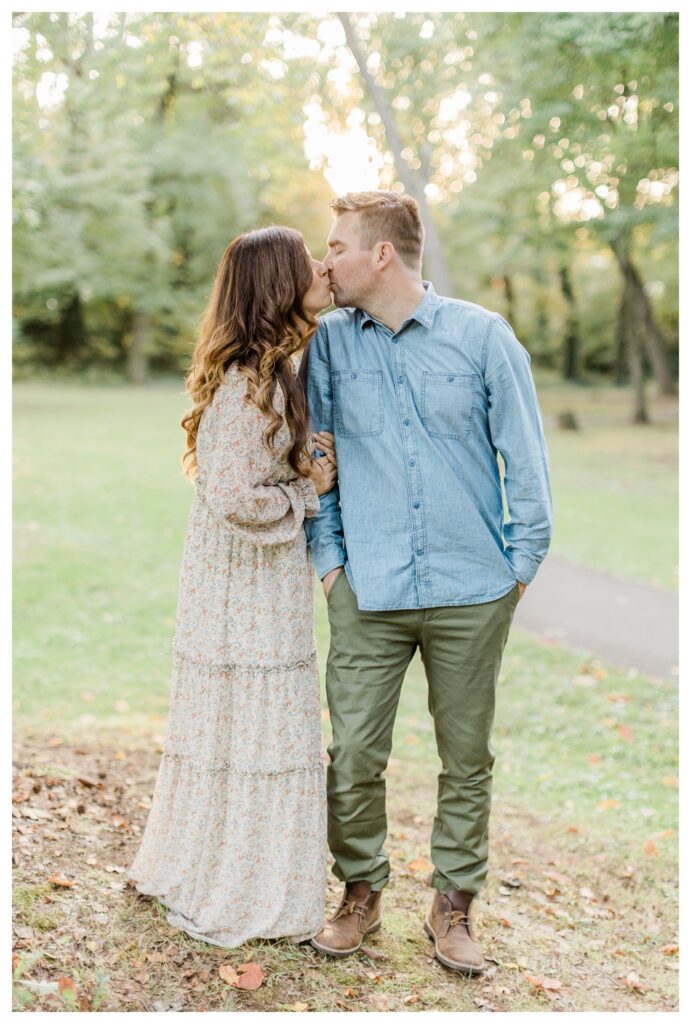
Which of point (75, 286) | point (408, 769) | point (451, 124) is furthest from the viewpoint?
point (75, 286)

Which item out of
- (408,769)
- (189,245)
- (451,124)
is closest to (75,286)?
(189,245)

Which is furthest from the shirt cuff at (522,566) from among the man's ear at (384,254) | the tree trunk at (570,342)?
the tree trunk at (570,342)

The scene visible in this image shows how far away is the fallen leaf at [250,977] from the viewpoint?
294 cm

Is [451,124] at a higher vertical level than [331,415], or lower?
higher

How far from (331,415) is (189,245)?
99.0 ft

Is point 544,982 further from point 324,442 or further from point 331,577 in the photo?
point 324,442

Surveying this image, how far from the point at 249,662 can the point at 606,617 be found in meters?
5.83

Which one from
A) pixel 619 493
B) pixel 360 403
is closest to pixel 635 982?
pixel 360 403

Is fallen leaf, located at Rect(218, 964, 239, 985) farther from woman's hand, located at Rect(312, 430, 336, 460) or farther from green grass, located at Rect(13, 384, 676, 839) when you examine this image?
green grass, located at Rect(13, 384, 676, 839)

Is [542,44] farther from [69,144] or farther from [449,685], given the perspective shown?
[69,144]

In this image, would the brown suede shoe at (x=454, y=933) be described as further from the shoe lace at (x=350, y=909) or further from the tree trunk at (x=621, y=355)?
the tree trunk at (x=621, y=355)

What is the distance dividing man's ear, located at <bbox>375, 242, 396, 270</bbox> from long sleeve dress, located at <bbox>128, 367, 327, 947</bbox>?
78 centimetres

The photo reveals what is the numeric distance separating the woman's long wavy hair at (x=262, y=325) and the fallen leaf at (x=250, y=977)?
5.37ft

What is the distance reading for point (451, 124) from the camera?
9367 mm
